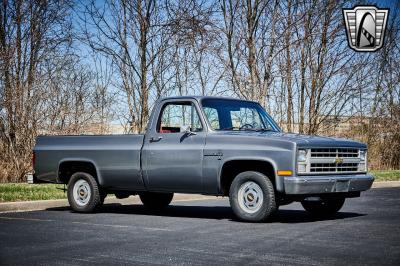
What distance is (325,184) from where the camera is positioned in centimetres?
966

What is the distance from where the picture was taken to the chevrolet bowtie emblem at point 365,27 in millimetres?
22297

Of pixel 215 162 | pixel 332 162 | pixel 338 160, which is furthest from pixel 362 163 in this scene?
pixel 215 162

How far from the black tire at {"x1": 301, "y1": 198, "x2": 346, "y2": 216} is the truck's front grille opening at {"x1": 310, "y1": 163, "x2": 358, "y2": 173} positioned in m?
0.73

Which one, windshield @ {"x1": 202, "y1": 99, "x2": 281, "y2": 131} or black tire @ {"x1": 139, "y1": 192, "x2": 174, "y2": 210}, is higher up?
windshield @ {"x1": 202, "y1": 99, "x2": 281, "y2": 131}

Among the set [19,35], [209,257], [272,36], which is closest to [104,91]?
[19,35]

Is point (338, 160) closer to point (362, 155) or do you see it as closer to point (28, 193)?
point (362, 155)

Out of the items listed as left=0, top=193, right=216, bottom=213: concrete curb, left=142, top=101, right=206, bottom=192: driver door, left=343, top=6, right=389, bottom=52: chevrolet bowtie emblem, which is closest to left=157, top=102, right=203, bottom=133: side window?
left=142, top=101, right=206, bottom=192: driver door

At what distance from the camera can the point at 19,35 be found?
751 inches

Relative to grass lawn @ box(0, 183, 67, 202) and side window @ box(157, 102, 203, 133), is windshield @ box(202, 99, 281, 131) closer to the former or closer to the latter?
side window @ box(157, 102, 203, 133)

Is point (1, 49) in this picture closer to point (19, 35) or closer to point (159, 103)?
point (19, 35)

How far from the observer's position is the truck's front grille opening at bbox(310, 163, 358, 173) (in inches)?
385

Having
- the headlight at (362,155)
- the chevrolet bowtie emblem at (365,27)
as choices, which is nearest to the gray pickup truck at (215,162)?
the headlight at (362,155)

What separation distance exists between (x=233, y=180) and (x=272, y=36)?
33.9 feet

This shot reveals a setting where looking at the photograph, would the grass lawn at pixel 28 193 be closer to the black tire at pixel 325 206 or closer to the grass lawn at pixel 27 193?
the grass lawn at pixel 27 193
